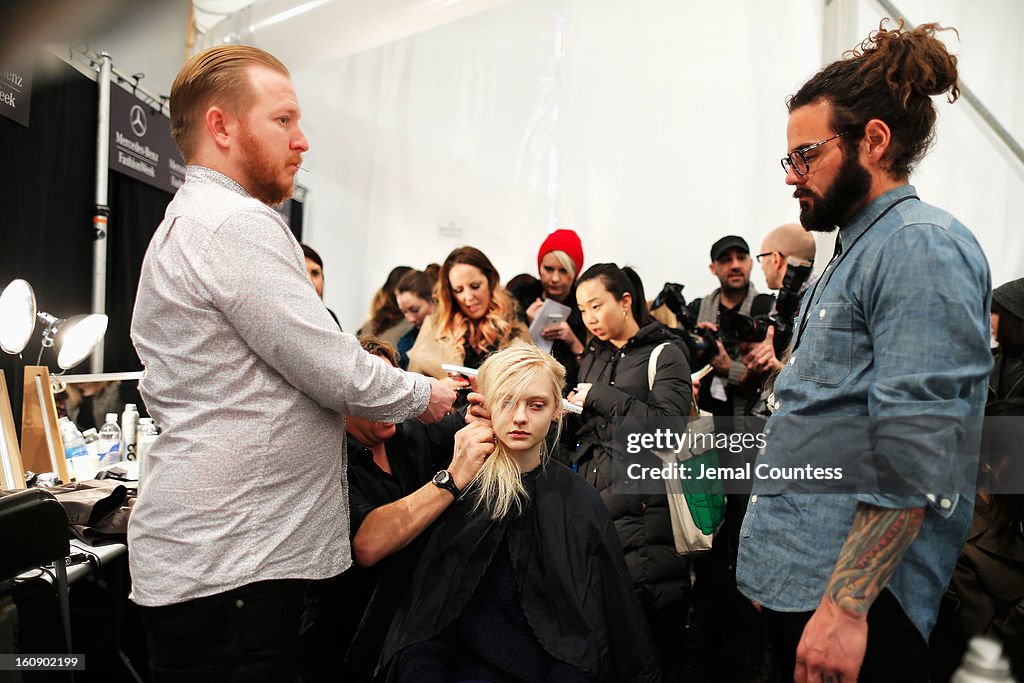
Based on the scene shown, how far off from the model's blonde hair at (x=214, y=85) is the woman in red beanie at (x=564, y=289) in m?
1.88

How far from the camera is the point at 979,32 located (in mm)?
2859

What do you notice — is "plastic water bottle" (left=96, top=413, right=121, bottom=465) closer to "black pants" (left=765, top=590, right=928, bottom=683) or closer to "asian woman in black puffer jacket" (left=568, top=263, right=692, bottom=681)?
"asian woman in black puffer jacket" (left=568, top=263, right=692, bottom=681)

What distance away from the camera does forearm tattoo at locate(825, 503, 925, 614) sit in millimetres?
1018

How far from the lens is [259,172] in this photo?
122 centimetres

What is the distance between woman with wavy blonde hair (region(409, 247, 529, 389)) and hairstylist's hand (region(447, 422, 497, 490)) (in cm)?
120

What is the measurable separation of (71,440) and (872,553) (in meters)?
2.42

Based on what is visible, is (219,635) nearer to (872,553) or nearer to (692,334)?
(872,553)

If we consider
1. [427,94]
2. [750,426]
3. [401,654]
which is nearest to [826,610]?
[750,426]

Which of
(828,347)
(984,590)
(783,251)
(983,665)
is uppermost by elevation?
(783,251)

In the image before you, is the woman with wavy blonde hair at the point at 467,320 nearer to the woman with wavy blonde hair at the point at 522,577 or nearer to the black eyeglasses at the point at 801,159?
the woman with wavy blonde hair at the point at 522,577

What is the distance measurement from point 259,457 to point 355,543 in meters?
0.52

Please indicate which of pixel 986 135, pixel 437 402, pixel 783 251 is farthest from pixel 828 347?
pixel 986 135

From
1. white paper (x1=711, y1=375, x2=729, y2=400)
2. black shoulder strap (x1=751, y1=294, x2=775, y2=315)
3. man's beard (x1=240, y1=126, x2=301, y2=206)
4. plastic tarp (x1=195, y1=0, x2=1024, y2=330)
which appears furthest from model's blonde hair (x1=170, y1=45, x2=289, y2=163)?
plastic tarp (x1=195, y1=0, x2=1024, y2=330)

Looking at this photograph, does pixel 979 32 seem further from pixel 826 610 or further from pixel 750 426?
pixel 826 610
